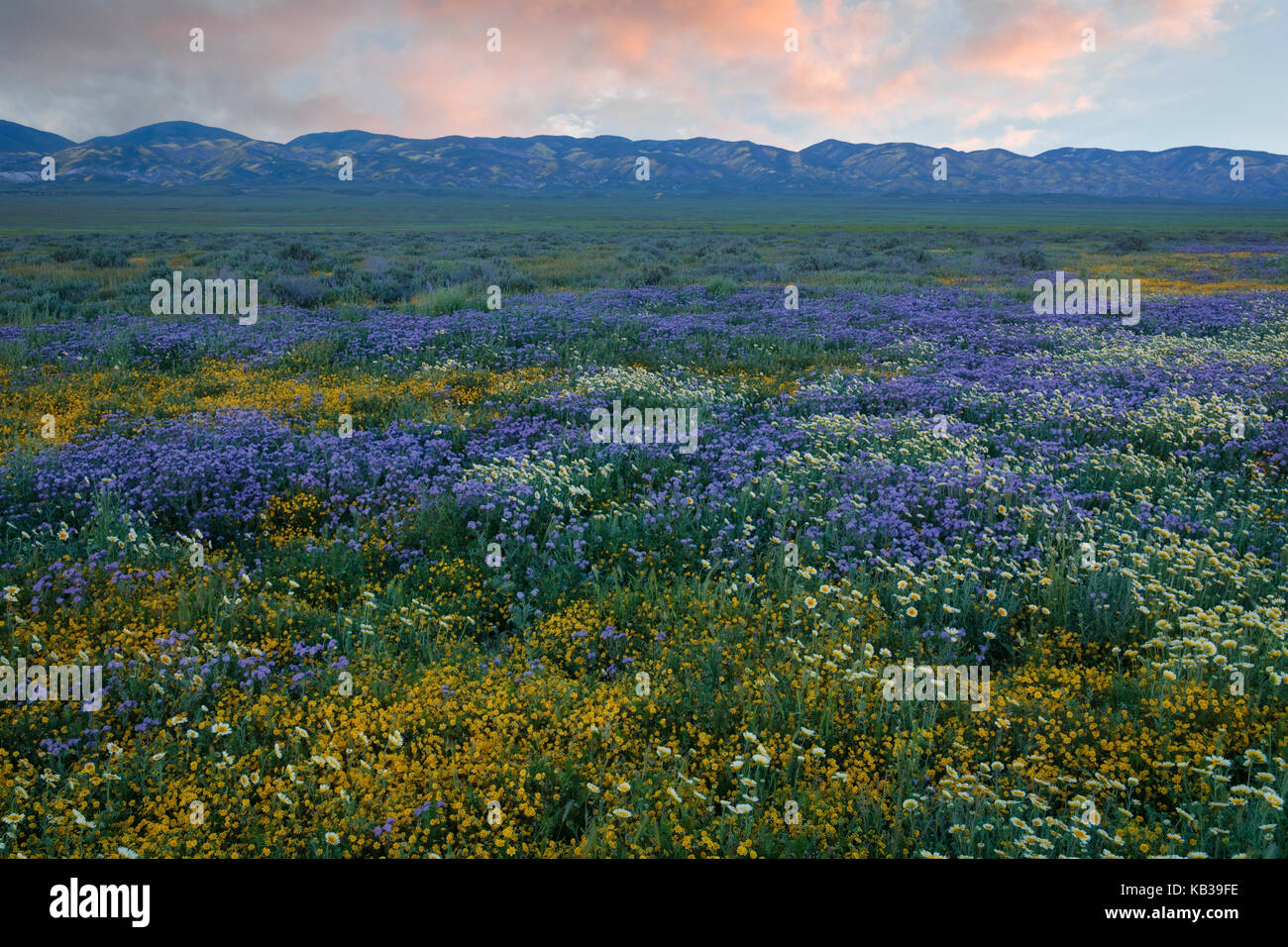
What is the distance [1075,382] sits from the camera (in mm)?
A: 11570

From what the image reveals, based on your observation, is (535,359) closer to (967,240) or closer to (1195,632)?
(1195,632)

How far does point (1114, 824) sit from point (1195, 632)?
2002 mm

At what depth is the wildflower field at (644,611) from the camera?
3301mm

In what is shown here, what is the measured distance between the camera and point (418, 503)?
6.98 meters

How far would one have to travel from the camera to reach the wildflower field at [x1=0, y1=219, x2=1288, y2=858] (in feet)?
10.8

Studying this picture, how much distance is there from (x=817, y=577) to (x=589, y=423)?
16.1 feet

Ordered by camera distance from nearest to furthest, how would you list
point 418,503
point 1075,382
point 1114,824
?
point 1114,824
point 418,503
point 1075,382

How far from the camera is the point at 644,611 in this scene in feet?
17.0

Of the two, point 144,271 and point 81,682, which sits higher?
point 144,271

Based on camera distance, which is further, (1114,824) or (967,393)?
(967,393)
